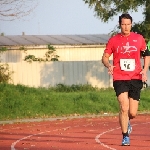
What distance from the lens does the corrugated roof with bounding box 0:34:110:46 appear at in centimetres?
5606

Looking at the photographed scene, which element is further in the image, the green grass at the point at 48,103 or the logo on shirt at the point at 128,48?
the green grass at the point at 48,103

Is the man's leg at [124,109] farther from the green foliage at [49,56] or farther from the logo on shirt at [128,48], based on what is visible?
the green foliage at [49,56]

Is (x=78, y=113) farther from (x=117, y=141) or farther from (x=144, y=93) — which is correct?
(x=117, y=141)

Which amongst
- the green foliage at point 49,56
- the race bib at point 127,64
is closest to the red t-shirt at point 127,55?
the race bib at point 127,64

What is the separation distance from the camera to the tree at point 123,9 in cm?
4688

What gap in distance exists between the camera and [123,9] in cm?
4706

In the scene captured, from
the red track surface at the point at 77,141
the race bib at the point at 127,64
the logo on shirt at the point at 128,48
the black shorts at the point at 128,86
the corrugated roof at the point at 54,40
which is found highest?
the corrugated roof at the point at 54,40

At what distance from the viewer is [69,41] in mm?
57750

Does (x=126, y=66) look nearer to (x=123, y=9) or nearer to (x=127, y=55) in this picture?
(x=127, y=55)

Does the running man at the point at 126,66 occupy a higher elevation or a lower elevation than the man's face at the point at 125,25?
lower

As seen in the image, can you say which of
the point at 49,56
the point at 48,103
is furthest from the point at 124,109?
the point at 49,56

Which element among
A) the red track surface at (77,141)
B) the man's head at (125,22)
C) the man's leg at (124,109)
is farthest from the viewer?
the red track surface at (77,141)

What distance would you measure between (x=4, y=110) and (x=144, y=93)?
1157 cm

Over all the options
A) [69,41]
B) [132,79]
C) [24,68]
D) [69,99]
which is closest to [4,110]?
[69,99]
